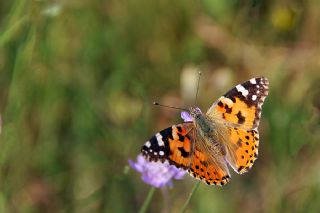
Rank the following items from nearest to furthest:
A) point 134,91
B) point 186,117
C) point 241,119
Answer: point 241,119 < point 186,117 < point 134,91

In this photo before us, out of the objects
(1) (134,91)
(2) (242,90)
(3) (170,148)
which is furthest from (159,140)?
(1) (134,91)

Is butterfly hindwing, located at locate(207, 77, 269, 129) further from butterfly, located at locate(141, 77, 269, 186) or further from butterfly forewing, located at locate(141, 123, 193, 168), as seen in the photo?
butterfly forewing, located at locate(141, 123, 193, 168)

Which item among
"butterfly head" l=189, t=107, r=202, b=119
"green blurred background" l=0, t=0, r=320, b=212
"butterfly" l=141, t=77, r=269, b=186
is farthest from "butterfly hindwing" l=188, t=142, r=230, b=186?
"green blurred background" l=0, t=0, r=320, b=212

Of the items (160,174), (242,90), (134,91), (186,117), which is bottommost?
(134,91)

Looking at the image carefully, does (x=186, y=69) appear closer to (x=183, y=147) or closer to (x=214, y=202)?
(x=214, y=202)

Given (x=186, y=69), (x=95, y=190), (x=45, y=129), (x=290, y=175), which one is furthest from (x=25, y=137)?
(x=290, y=175)

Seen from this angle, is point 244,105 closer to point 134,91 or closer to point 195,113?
point 195,113
